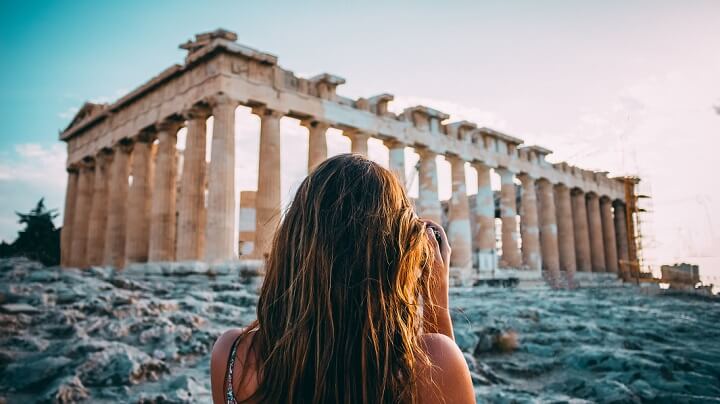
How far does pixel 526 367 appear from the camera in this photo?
7309 mm

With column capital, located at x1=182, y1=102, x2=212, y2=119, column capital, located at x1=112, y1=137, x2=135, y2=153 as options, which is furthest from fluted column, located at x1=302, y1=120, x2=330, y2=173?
column capital, located at x1=112, y1=137, x2=135, y2=153

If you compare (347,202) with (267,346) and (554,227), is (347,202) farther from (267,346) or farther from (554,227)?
(554,227)

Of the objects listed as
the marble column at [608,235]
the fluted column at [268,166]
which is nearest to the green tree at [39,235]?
the fluted column at [268,166]

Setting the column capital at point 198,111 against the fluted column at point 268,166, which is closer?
the fluted column at point 268,166

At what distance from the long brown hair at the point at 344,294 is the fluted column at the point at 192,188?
17.4m

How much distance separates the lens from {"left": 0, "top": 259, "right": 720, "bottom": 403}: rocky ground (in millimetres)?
5672

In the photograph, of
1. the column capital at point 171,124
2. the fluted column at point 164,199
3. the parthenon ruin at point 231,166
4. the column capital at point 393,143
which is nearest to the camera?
the parthenon ruin at point 231,166

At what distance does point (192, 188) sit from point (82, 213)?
10615 mm

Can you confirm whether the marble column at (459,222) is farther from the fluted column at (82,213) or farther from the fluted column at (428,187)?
the fluted column at (82,213)

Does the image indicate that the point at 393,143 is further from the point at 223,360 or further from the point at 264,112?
the point at 223,360

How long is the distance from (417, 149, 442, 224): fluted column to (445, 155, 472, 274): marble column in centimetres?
135

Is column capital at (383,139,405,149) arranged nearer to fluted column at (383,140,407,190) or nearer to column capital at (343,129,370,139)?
fluted column at (383,140,407,190)

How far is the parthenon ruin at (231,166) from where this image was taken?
17.9m

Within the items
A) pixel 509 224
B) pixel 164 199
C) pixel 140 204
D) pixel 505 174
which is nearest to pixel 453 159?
pixel 505 174
